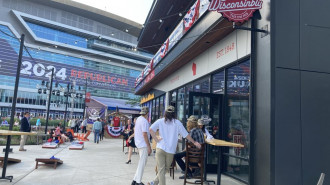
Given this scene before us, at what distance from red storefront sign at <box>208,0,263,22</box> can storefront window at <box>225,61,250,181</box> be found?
144cm

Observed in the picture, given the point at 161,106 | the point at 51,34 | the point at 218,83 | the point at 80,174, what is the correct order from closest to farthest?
the point at 80,174
the point at 218,83
the point at 161,106
the point at 51,34

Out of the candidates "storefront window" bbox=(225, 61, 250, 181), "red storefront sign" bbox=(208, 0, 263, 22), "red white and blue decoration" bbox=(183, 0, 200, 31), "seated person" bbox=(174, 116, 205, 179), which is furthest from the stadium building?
"red storefront sign" bbox=(208, 0, 263, 22)

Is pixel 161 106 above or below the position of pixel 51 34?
below

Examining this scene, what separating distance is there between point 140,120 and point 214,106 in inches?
125

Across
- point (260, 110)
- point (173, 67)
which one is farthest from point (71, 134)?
point (260, 110)

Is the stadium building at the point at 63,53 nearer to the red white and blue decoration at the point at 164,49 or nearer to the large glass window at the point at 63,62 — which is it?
the large glass window at the point at 63,62

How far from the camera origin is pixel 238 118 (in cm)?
696

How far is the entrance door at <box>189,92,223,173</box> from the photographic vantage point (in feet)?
25.1

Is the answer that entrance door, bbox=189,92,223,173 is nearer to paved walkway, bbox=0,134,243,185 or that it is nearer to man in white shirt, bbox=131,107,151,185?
paved walkway, bbox=0,134,243,185

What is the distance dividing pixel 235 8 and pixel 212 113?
136 inches

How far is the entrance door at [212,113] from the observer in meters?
7.64

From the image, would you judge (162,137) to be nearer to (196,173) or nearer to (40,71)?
(196,173)

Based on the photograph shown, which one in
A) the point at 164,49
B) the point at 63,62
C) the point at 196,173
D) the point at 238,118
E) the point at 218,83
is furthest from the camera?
the point at 63,62

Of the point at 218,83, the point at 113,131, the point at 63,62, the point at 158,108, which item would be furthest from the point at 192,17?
the point at 63,62
